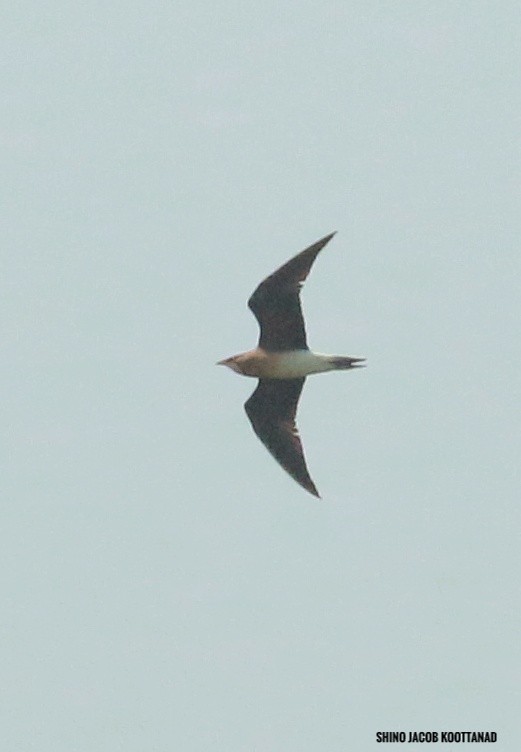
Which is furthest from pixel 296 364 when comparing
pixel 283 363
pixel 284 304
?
pixel 284 304

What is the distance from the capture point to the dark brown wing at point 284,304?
39594mm

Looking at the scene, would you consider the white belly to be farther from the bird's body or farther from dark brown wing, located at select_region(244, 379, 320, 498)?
dark brown wing, located at select_region(244, 379, 320, 498)

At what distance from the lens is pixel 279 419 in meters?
41.6

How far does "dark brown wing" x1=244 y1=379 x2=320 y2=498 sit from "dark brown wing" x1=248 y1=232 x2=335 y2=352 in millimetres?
941

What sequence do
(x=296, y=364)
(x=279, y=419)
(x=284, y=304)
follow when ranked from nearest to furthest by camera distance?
(x=284, y=304), (x=296, y=364), (x=279, y=419)

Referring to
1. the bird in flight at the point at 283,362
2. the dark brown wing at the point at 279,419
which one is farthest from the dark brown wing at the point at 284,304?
the dark brown wing at the point at 279,419

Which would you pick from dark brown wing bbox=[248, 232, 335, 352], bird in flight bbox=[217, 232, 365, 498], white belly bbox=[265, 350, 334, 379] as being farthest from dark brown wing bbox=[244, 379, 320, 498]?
dark brown wing bbox=[248, 232, 335, 352]

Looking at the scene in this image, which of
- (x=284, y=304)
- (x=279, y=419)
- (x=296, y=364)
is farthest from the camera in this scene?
(x=279, y=419)

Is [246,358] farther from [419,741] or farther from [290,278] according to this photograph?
[419,741]

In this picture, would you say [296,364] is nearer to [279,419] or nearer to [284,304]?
[284,304]

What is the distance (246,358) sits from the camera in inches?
1617

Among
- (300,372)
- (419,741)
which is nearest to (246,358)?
(300,372)

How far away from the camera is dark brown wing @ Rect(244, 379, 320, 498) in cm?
4144

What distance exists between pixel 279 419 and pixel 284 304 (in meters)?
2.22
